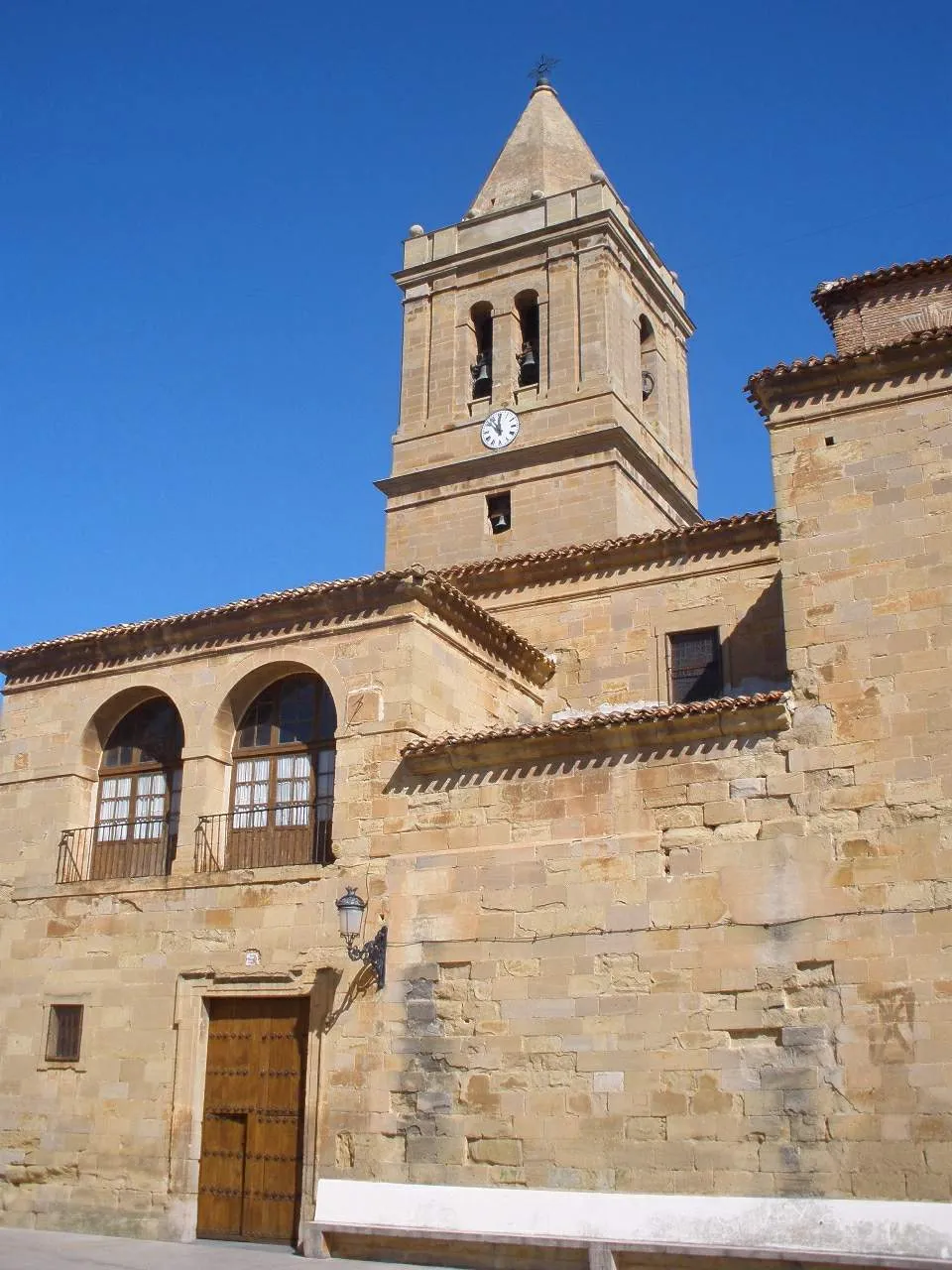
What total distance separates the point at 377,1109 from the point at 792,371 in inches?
316

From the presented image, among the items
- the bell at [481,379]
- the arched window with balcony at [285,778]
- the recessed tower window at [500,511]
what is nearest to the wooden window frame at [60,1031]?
the arched window with balcony at [285,778]

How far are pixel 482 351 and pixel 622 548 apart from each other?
7876 mm

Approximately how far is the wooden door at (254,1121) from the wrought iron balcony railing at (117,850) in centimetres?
211

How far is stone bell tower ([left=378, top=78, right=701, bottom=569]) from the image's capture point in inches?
800

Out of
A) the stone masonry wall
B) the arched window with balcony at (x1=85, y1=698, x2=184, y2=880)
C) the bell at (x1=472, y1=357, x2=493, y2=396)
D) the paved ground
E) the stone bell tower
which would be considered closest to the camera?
the paved ground

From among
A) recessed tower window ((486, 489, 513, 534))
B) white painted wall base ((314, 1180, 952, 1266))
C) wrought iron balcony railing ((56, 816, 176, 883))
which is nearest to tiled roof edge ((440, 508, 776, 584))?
recessed tower window ((486, 489, 513, 534))

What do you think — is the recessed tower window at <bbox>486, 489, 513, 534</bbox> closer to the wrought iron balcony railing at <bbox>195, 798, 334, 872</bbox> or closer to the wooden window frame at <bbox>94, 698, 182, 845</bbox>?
the wooden window frame at <bbox>94, 698, 182, 845</bbox>

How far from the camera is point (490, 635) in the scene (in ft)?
49.5

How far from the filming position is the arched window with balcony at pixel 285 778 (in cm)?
1385

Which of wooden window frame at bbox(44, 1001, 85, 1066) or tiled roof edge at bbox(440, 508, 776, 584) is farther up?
tiled roof edge at bbox(440, 508, 776, 584)

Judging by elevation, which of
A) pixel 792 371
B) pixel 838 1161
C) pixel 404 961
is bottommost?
pixel 838 1161

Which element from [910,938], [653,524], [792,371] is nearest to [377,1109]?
[910,938]

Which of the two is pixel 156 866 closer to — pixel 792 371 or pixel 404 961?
pixel 404 961

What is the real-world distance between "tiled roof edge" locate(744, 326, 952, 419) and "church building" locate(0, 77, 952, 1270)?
0.12 feet
